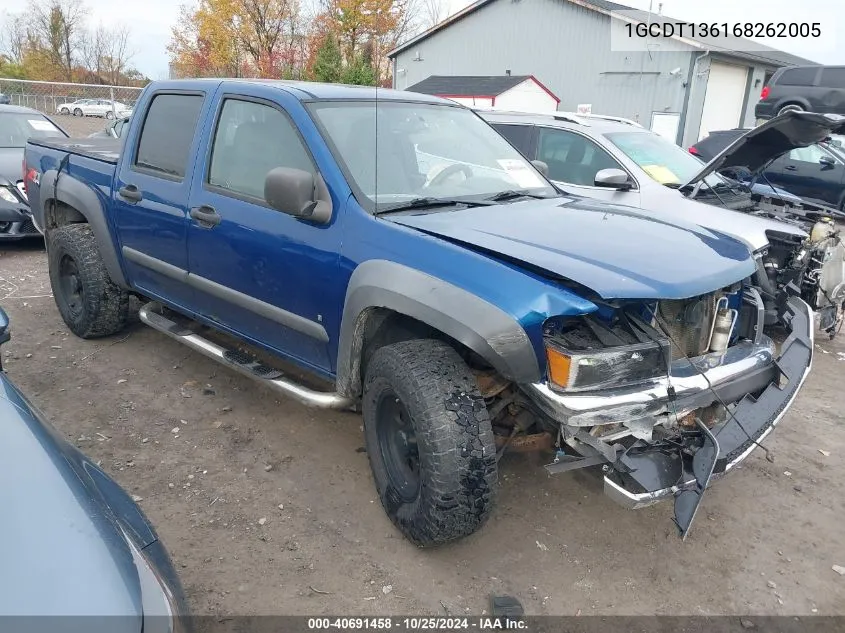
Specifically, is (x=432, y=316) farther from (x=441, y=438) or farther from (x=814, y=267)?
(x=814, y=267)

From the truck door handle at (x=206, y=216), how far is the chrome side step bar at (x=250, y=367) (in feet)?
2.41

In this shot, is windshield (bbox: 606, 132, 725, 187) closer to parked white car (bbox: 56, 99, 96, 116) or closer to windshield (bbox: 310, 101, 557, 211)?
windshield (bbox: 310, 101, 557, 211)

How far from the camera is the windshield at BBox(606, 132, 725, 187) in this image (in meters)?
6.41

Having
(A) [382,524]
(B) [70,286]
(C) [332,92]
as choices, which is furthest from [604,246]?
(B) [70,286]

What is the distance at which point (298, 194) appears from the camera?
295cm

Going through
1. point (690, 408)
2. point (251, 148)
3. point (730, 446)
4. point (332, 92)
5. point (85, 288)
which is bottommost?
point (85, 288)

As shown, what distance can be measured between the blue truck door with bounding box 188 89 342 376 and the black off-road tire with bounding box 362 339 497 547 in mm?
533

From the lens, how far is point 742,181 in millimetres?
6395

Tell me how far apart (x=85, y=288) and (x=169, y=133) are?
1.38m

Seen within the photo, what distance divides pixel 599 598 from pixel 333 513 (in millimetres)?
1239

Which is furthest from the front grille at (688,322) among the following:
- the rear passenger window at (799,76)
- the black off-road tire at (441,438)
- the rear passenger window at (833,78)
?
the rear passenger window at (799,76)

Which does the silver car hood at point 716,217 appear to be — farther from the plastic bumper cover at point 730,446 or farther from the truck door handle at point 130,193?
the truck door handle at point 130,193

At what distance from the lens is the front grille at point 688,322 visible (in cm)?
286

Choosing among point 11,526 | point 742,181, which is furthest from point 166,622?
point 742,181
